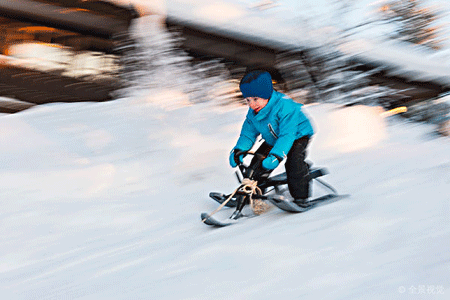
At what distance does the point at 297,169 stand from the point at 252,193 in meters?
0.38

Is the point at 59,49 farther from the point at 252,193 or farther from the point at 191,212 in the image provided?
the point at 252,193

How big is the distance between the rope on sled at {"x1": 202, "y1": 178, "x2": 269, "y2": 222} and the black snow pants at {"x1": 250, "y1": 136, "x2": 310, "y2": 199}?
68 millimetres

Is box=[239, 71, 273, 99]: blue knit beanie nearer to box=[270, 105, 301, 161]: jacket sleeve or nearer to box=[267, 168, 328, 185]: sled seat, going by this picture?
box=[270, 105, 301, 161]: jacket sleeve

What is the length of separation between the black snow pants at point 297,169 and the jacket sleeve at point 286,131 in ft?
0.57

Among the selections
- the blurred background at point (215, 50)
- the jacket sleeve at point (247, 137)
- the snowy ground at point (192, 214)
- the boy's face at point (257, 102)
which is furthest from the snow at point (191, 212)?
the boy's face at point (257, 102)

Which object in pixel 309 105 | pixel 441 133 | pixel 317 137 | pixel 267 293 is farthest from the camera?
pixel 309 105

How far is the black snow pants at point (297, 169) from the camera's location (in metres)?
3.58

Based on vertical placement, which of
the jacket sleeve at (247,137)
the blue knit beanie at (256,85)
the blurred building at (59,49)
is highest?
the blurred building at (59,49)

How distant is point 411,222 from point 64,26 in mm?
6635

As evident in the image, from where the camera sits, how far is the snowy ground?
2.19m

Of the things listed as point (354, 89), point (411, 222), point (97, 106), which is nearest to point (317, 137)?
point (354, 89)

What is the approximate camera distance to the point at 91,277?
8.87 feet

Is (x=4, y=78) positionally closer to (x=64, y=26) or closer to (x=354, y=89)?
(x=64, y=26)

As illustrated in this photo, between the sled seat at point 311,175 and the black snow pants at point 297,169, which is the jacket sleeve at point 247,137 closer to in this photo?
the black snow pants at point 297,169
